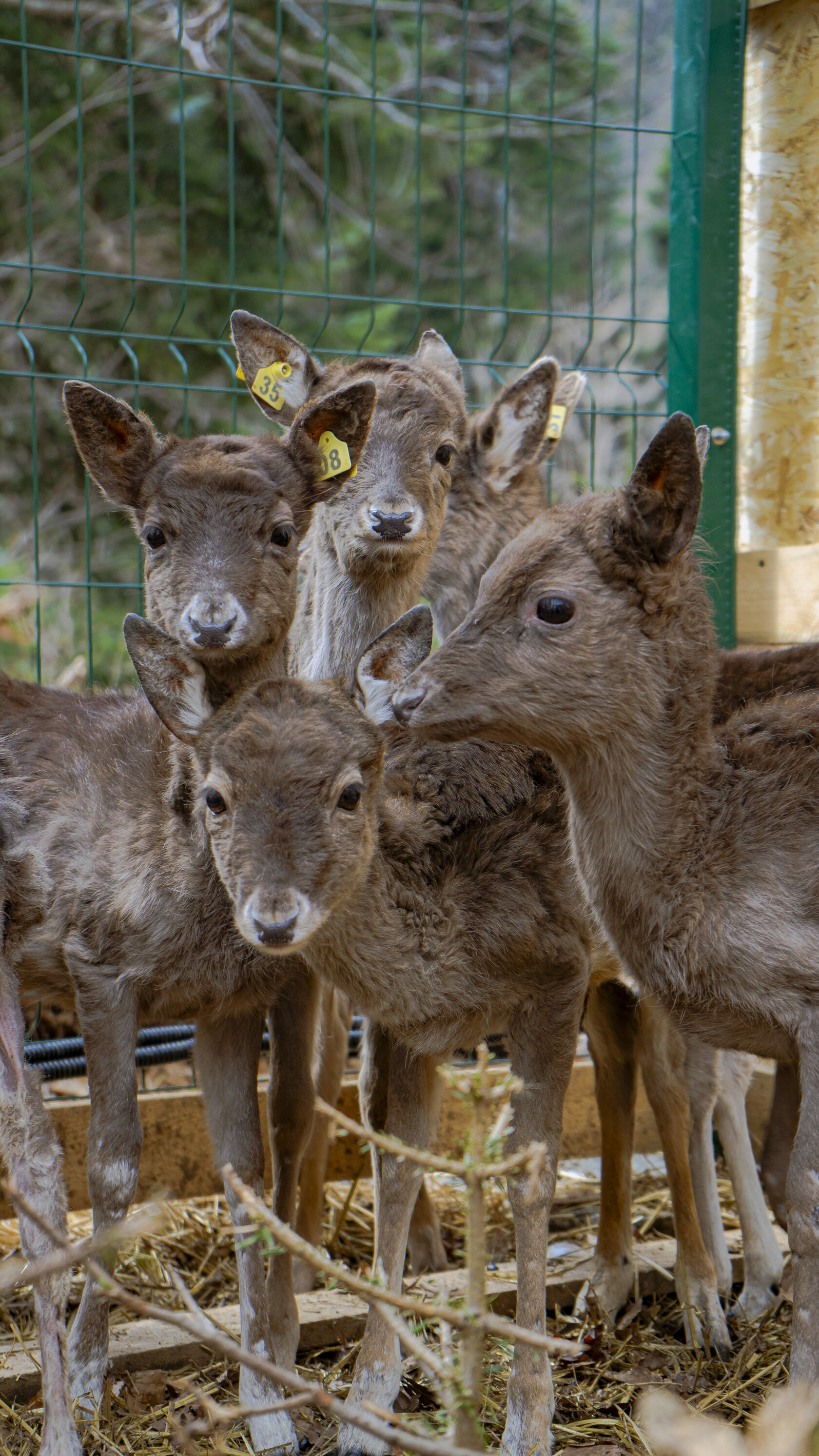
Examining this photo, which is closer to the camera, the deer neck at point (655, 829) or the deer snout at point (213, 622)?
the deer neck at point (655, 829)

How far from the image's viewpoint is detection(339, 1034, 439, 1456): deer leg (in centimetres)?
390

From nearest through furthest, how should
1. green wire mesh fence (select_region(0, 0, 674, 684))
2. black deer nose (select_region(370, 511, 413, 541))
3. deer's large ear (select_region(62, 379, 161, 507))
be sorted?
deer's large ear (select_region(62, 379, 161, 507)), black deer nose (select_region(370, 511, 413, 541)), green wire mesh fence (select_region(0, 0, 674, 684))

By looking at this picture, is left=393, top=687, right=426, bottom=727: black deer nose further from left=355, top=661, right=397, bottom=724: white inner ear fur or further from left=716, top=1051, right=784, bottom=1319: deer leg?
left=716, top=1051, right=784, bottom=1319: deer leg

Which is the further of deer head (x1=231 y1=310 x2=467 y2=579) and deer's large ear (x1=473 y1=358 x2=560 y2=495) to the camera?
deer's large ear (x1=473 y1=358 x2=560 y2=495)

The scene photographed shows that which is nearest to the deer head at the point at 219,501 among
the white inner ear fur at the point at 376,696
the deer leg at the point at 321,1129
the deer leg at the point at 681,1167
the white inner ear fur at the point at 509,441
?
the white inner ear fur at the point at 376,696

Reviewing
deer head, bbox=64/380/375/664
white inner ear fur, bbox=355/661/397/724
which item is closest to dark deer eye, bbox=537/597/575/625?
white inner ear fur, bbox=355/661/397/724

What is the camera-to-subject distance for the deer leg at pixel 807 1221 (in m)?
3.33

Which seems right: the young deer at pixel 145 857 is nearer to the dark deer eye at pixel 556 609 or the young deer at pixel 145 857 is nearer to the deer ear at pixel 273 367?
the deer ear at pixel 273 367

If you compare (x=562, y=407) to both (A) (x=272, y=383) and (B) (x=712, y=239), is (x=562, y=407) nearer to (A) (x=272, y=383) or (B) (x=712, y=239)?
(B) (x=712, y=239)

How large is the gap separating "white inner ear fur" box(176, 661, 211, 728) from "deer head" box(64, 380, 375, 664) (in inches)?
3.0

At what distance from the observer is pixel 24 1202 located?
6.90 feet

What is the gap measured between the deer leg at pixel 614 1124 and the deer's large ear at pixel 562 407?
2.47 metres

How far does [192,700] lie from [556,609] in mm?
1103

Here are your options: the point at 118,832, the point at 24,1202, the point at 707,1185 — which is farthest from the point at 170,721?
the point at 707,1185
